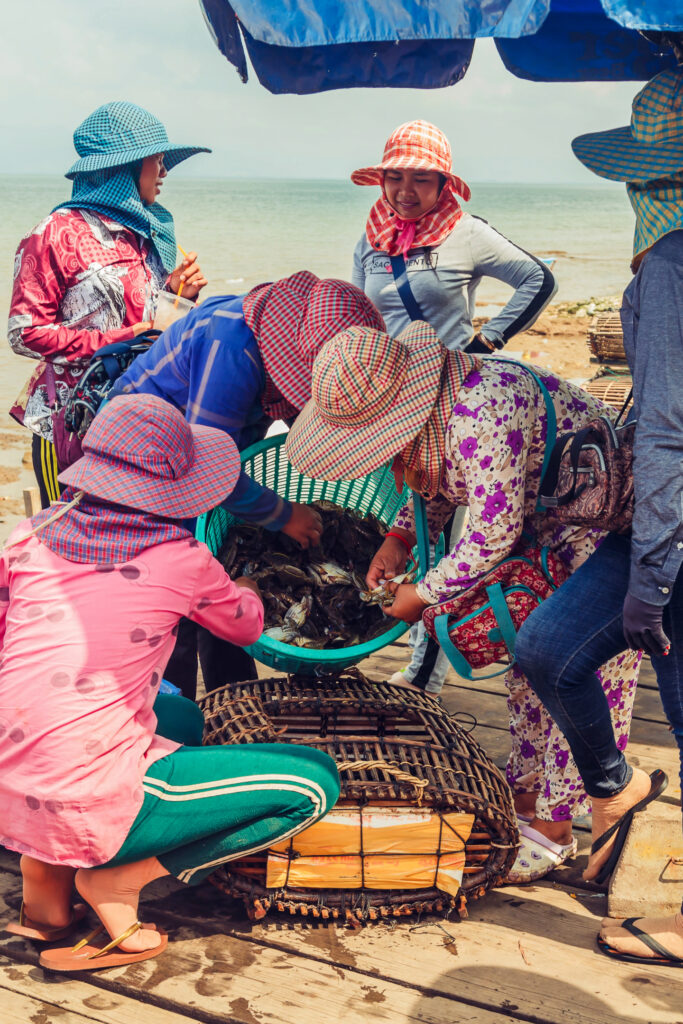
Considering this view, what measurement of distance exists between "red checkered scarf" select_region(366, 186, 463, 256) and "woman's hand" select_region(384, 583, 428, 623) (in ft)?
4.38

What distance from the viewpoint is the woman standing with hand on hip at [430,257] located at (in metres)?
3.21

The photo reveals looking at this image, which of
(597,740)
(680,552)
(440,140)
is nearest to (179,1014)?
(597,740)

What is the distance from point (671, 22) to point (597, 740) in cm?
158

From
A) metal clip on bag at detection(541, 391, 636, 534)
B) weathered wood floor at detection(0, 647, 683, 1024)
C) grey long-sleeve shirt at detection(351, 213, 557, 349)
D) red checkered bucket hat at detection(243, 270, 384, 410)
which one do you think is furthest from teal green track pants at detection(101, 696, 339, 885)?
grey long-sleeve shirt at detection(351, 213, 557, 349)

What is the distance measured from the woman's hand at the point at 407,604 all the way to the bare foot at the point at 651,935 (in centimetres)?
92

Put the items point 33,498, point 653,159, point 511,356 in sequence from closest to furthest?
point 653,159 < point 33,498 < point 511,356

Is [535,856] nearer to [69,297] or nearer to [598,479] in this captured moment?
[598,479]

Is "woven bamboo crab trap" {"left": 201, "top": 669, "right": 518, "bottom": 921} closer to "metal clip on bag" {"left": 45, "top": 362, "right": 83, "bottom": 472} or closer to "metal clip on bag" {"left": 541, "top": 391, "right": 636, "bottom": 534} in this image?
"metal clip on bag" {"left": 541, "top": 391, "right": 636, "bottom": 534}

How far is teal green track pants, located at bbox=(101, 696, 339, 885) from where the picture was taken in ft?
7.17

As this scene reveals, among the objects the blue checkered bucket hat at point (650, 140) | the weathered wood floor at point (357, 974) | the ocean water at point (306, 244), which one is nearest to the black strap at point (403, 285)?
the blue checkered bucket hat at point (650, 140)

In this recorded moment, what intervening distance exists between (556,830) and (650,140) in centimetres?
182

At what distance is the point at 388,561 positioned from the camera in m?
2.92

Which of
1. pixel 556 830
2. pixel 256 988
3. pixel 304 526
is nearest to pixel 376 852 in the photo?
Result: pixel 256 988

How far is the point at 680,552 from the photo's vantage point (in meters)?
1.98
